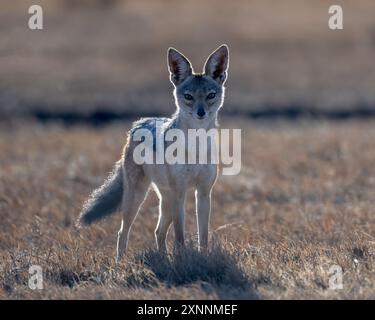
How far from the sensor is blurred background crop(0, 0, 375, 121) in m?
25.8

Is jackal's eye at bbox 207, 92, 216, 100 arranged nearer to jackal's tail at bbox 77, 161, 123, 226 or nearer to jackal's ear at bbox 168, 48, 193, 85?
jackal's ear at bbox 168, 48, 193, 85

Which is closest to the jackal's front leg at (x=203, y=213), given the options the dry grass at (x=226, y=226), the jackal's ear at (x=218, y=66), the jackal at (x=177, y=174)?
the jackal at (x=177, y=174)

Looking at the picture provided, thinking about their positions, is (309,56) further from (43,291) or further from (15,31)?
(43,291)

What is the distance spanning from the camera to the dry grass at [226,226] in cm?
748

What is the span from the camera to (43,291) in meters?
7.38

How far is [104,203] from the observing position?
10.0 metres

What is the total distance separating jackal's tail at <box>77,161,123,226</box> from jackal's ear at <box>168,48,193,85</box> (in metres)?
1.35

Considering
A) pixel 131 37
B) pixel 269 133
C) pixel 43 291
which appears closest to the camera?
pixel 43 291

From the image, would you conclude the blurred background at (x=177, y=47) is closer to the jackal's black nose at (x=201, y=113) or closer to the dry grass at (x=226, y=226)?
the dry grass at (x=226, y=226)

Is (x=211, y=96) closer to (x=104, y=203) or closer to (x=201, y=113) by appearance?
(x=201, y=113)

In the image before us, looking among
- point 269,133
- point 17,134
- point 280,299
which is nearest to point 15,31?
point 17,134

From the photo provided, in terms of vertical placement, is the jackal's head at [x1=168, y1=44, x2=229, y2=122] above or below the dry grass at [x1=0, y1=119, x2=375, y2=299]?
above

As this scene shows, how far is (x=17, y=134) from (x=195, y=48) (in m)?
12.1

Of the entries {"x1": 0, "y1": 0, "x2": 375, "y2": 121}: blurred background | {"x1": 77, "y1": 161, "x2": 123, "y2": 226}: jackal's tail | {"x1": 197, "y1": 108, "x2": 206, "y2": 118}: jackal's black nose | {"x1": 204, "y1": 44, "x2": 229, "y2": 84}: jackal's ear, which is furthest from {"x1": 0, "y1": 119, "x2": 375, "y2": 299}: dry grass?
{"x1": 0, "y1": 0, "x2": 375, "y2": 121}: blurred background
